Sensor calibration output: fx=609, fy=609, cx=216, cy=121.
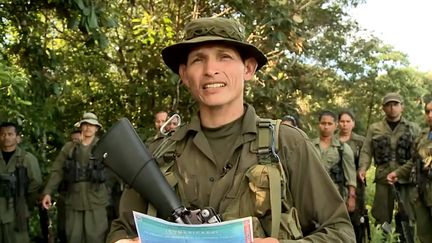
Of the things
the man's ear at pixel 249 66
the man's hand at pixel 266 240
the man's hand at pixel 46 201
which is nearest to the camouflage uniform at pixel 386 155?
the man's hand at pixel 46 201

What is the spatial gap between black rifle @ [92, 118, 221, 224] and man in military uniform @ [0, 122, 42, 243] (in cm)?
559

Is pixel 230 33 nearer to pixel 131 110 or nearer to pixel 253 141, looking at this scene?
pixel 253 141

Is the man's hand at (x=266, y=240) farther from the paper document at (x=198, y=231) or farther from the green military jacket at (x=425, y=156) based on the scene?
the green military jacket at (x=425, y=156)

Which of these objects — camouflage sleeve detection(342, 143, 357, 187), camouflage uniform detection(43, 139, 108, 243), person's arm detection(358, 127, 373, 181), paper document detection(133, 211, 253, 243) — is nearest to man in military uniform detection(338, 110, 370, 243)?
person's arm detection(358, 127, 373, 181)

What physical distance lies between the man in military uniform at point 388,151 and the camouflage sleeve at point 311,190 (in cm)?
595

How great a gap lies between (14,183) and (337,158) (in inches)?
153

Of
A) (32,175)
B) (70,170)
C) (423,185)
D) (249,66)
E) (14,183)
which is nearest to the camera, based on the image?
(249,66)

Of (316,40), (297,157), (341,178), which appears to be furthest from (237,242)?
(316,40)

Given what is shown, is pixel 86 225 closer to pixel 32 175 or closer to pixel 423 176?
pixel 32 175

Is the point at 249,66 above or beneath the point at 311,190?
above

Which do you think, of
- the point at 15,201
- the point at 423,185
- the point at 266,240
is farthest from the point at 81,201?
the point at 266,240

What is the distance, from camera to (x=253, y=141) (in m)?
1.91

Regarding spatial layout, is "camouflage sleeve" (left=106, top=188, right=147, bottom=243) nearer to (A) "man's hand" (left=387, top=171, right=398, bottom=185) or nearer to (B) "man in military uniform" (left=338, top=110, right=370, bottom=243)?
(B) "man in military uniform" (left=338, top=110, right=370, bottom=243)

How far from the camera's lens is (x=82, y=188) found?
297 inches
